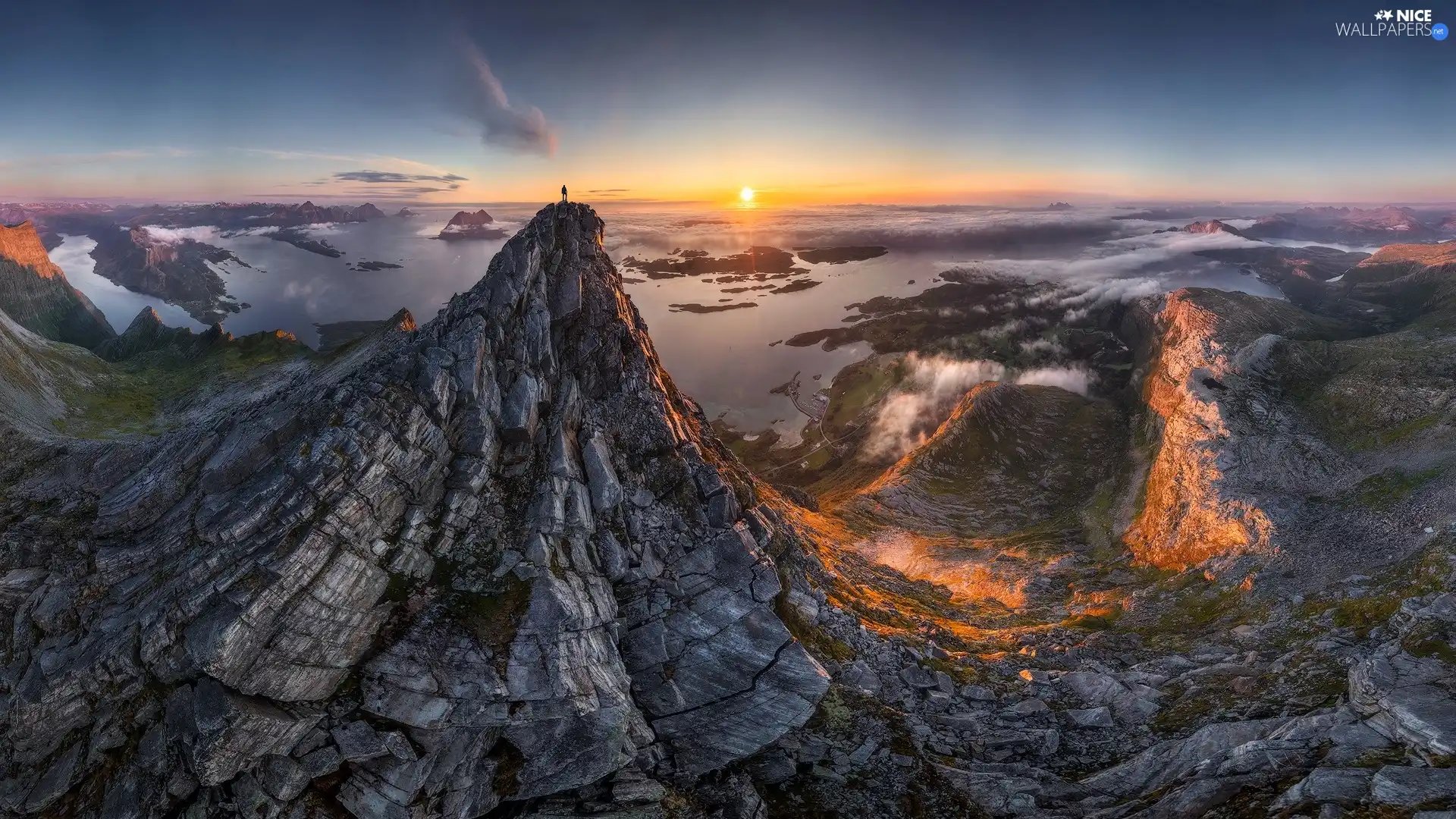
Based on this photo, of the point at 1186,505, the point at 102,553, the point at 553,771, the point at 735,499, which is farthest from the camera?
the point at 1186,505

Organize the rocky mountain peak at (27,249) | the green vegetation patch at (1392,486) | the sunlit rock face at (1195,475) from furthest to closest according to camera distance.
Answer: the rocky mountain peak at (27,249)
the sunlit rock face at (1195,475)
the green vegetation patch at (1392,486)

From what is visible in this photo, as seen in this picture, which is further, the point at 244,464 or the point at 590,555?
the point at 590,555

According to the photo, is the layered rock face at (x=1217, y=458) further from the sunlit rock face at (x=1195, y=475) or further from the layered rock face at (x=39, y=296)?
the layered rock face at (x=39, y=296)

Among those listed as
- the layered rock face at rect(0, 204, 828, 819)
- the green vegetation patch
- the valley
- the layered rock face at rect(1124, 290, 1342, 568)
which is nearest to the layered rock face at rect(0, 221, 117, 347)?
the valley

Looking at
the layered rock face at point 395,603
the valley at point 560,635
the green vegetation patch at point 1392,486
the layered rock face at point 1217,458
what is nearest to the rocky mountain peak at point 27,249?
the valley at point 560,635

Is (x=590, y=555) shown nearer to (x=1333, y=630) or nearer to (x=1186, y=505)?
(x=1333, y=630)

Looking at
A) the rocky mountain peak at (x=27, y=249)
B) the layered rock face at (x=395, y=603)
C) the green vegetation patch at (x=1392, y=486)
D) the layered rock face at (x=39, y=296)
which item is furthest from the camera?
the rocky mountain peak at (x=27, y=249)

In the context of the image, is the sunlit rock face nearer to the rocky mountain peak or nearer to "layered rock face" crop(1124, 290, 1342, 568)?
"layered rock face" crop(1124, 290, 1342, 568)

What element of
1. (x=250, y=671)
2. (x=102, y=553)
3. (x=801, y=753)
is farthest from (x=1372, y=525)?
(x=102, y=553)
